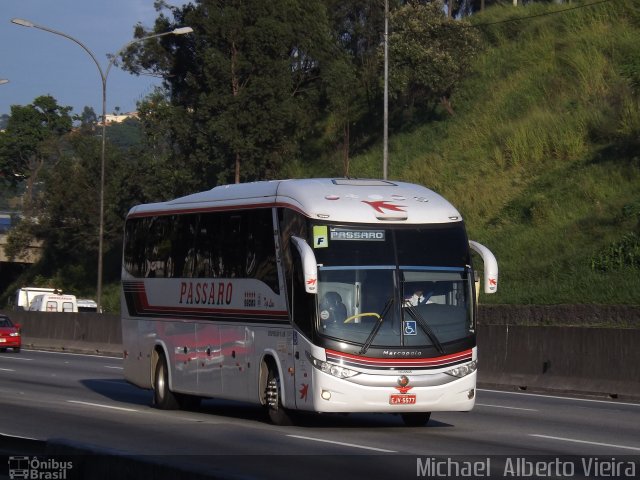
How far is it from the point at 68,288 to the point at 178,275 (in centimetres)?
5519

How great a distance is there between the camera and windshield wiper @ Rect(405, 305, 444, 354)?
15195 millimetres

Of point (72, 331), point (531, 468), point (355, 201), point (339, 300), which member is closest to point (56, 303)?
point (72, 331)

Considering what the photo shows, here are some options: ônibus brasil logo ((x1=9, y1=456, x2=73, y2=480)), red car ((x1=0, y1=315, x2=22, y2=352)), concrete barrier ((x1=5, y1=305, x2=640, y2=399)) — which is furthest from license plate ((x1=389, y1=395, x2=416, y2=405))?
red car ((x1=0, y1=315, x2=22, y2=352))

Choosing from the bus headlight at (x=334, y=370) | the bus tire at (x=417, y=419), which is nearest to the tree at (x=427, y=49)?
the bus tire at (x=417, y=419)

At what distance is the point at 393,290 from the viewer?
15.2 m

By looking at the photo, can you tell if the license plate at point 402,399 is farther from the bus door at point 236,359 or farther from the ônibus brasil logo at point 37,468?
the ônibus brasil logo at point 37,468

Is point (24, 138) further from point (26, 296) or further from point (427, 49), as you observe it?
point (427, 49)

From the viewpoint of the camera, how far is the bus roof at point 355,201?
15664 millimetres

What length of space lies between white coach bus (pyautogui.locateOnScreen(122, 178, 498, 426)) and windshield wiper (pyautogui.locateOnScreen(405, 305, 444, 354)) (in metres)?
0.01

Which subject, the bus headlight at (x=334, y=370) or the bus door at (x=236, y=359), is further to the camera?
the bus door at (x=236, y=359)

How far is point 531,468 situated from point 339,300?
162 inches

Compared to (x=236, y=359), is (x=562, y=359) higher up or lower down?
lower down

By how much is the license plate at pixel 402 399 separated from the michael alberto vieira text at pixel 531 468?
8.13ft

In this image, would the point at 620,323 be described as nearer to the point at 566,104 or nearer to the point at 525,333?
the point at 525,333
